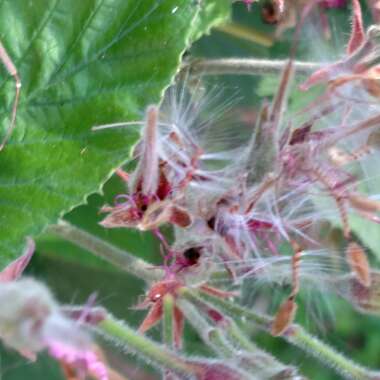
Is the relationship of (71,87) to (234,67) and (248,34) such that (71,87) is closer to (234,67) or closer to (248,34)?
(234,67)

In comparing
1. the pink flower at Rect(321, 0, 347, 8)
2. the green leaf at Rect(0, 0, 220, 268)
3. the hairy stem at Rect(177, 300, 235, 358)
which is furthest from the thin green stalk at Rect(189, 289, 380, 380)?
the pink flower at Rect(321, 0, 347, 8)

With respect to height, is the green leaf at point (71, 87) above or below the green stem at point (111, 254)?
above

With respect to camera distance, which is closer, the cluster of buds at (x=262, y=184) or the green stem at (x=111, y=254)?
the cluster of buds at (x=262, y=184)

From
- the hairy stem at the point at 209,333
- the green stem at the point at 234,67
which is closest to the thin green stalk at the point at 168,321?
the hairy stem at the point at 209,333

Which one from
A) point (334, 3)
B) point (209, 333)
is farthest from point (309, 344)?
point (334, 3)

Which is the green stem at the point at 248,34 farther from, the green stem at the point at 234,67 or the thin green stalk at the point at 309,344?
the thin green stalk at the point at 309,344

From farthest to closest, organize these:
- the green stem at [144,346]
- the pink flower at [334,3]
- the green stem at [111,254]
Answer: the pink flower at [334,3]
the green stem at [111,254]
the green stem at [144,346]

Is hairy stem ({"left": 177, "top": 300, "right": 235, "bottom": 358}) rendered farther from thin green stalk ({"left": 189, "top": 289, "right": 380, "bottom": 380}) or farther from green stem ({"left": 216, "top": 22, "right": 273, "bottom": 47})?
green stem ({"left": 216, "top": 22, "right": 273, "bottom": 47})
